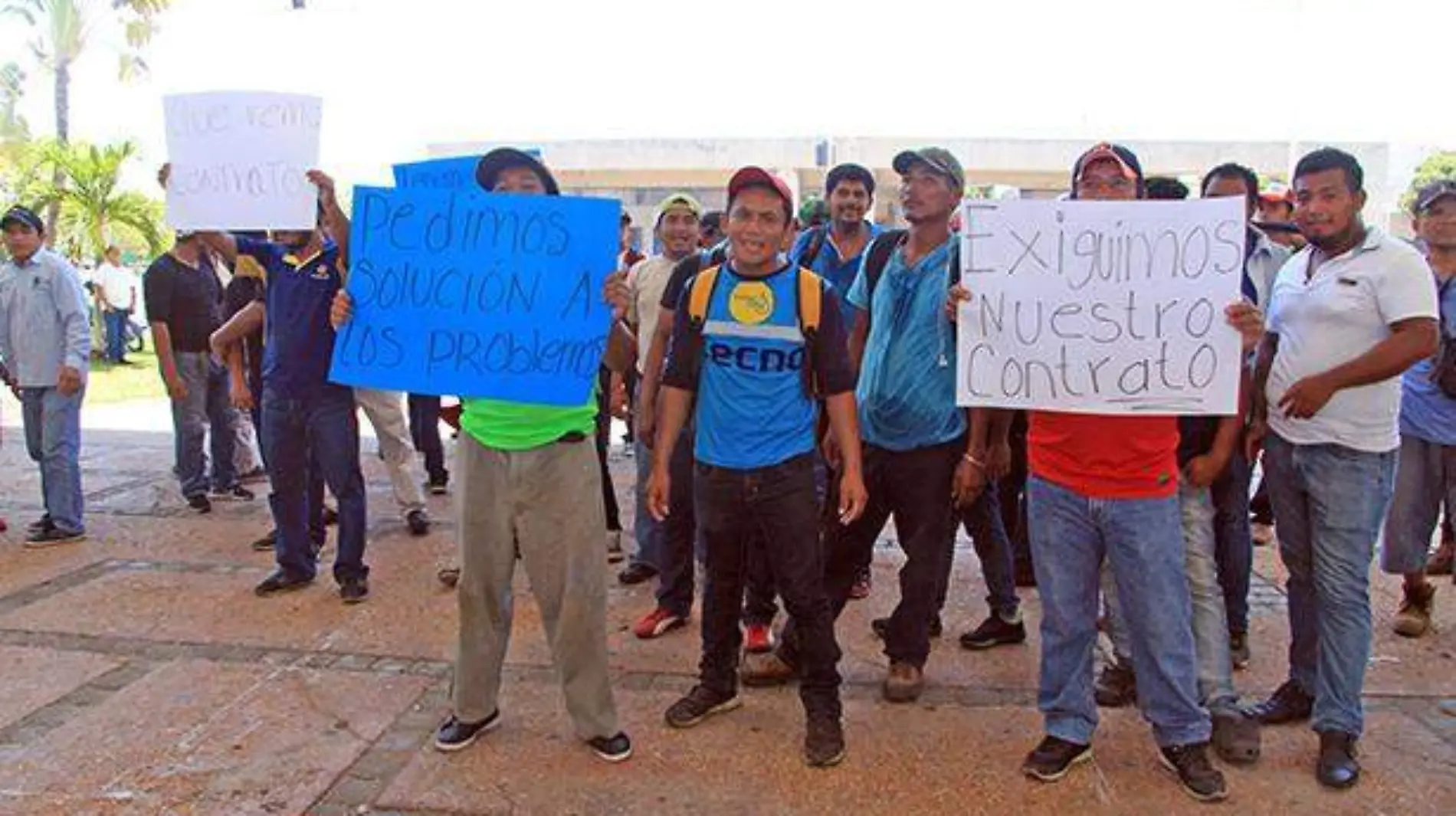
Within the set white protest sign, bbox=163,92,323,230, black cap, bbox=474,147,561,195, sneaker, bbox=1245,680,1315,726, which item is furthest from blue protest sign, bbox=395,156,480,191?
sneaker, bbox=1245,680,1315,726

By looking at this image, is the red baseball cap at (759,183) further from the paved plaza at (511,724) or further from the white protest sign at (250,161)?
the white protest sign at (250,161)

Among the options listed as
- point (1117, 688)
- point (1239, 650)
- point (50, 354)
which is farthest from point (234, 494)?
point (1239, 650)

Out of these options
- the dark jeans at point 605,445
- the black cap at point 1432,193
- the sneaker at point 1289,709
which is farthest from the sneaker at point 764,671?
the black cap at point 1432,193

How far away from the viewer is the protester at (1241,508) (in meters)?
3.95

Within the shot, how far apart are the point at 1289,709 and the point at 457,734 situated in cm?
295

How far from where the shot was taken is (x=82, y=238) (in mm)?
19359

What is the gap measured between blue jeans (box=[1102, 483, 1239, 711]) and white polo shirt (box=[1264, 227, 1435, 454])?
14.9 inches

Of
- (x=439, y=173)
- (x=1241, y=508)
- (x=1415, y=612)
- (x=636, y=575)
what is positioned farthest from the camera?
(x=636, y=575)

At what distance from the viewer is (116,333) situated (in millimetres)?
17141

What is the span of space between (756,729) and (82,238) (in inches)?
786

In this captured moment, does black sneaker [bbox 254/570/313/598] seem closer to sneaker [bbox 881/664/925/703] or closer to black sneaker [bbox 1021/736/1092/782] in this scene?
sneaker [bbox 881/664/925/703]

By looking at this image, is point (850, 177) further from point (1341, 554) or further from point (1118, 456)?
point (1341, 554)

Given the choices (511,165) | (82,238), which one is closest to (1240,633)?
(511,165)

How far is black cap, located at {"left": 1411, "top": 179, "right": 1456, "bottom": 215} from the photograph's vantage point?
488cm
